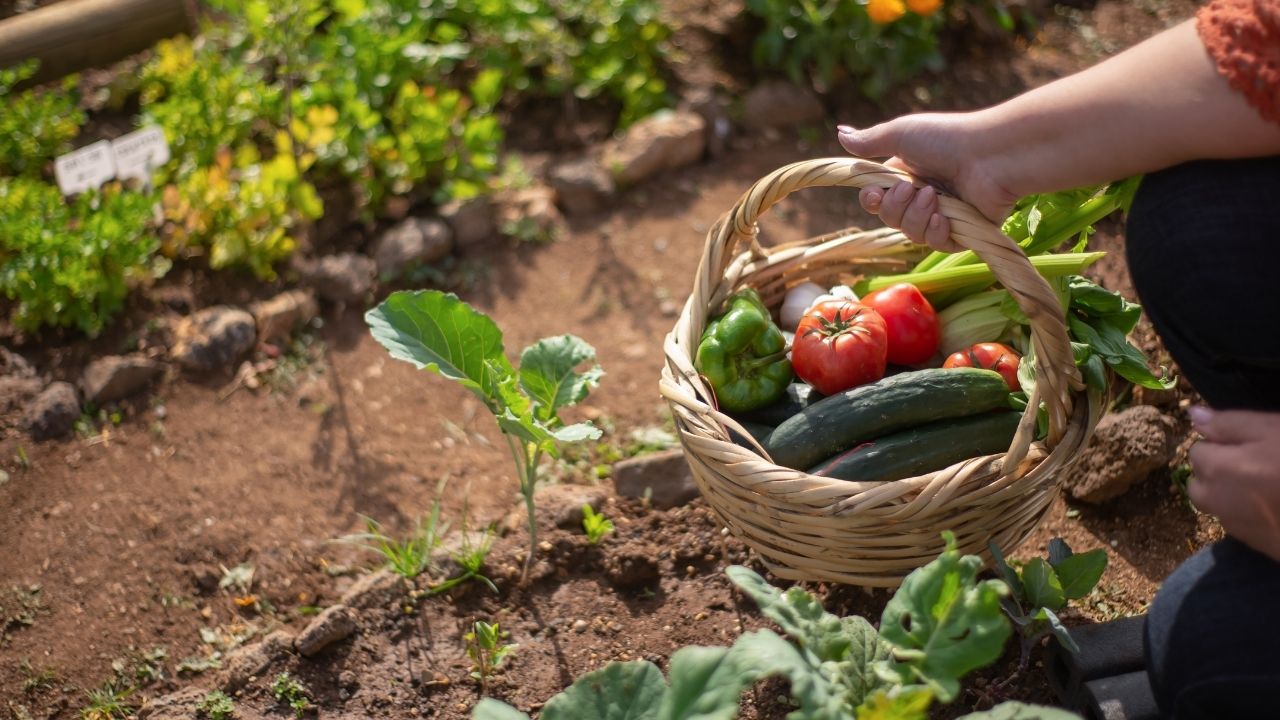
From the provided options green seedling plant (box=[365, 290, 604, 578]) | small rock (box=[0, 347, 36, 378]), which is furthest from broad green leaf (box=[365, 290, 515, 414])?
small rock (box=[0, 347, 36, 378])

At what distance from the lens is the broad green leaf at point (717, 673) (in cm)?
156

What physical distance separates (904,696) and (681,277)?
233 cm

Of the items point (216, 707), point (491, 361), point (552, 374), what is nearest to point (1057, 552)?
point (552, 374)

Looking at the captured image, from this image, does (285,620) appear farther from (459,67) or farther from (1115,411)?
(459,67)

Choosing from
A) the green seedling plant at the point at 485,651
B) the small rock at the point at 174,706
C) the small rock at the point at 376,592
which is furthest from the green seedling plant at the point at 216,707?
the green seedling plant at the point at 485,651

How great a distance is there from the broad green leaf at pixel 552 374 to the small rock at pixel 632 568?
0.43 meters

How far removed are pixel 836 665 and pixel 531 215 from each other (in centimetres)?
264

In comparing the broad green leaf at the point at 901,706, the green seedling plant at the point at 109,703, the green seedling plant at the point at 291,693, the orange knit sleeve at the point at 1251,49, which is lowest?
the green seedling plant at the point at 109,703

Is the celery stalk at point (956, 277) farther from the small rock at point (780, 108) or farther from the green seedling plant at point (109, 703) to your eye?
the green seedling plant at point (109, 703)

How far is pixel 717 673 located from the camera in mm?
1594

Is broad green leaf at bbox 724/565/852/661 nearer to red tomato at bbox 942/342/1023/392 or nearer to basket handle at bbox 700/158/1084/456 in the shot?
basket handle at bbox 700/158/1084/456

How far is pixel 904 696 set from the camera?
158cm

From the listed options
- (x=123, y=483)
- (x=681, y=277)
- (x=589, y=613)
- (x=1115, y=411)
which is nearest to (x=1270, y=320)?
(x=1115, y=411)

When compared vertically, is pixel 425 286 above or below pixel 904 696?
below
